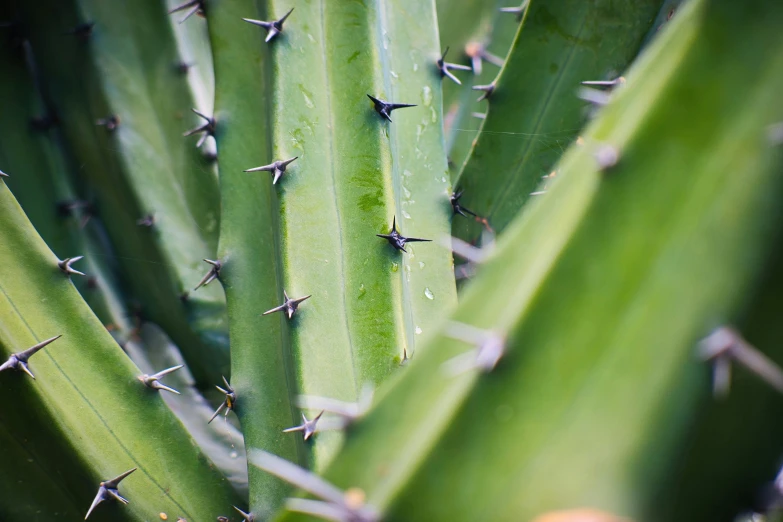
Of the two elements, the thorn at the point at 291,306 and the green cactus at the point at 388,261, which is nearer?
the green cactus at the point at 388,261

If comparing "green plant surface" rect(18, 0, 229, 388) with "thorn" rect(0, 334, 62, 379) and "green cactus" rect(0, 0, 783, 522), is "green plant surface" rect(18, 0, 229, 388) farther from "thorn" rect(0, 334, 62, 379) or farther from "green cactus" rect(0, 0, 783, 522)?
"thorn" rect(0, 334, 62, 379)

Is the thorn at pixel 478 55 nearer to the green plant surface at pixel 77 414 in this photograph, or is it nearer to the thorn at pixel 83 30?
the thorn at pixel 83 30

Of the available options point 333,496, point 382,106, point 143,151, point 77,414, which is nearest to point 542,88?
point 382,106

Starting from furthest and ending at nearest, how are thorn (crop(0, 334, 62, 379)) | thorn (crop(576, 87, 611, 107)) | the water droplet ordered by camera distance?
the water droplet < thorn (crop(0, 334, 62, 379)) < thorn (crop(576, 87, 611, 107))

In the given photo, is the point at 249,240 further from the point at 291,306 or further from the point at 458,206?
the point at 458,206

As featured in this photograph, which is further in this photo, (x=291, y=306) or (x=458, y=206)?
(x=458, y=206)

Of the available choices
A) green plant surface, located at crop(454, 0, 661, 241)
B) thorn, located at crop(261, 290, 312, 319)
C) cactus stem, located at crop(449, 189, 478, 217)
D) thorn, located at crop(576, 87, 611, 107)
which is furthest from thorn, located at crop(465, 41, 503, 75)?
thorn, located at crop(261, 290, 312, 319)

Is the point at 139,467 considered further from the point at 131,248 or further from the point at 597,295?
the point at 597,295

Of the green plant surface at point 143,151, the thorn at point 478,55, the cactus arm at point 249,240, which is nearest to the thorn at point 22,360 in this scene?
the cactus arm at point 249,240
